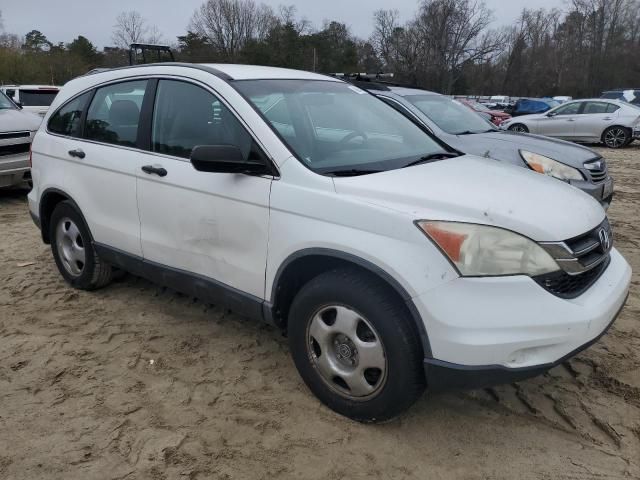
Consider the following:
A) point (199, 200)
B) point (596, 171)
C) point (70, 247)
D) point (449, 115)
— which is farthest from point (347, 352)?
point (449, 115)

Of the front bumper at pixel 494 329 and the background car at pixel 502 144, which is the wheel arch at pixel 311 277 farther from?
the background car at pixel 502 144

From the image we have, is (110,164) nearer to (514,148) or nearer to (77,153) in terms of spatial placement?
(77,153)

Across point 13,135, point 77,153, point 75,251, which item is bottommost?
point 75,251

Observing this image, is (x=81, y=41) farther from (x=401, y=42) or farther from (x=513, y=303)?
(x=513, y=303)

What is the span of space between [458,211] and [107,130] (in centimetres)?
275

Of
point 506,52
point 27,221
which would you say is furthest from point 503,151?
point 506,52

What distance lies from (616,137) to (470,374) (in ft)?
53.5

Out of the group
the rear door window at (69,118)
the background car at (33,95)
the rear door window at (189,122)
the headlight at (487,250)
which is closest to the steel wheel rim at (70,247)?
the rear door window at (69,118)

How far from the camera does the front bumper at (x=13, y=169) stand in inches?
297

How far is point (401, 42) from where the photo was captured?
6256cm

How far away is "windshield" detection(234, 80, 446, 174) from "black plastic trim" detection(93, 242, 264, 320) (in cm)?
Result: 88

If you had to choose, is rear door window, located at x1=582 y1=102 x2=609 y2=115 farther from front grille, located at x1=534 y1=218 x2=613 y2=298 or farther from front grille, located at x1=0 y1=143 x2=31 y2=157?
front grille, located at x1=534 y1=218 x2=613 y2=298

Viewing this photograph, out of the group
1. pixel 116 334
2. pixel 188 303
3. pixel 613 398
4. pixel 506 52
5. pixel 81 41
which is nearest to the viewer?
pixel 613 398

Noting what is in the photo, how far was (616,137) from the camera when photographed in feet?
53.0
